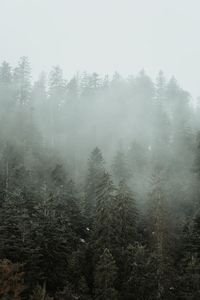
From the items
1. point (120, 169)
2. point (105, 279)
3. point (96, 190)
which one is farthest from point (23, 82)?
point (105, 279)

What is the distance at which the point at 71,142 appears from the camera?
80.0 metres

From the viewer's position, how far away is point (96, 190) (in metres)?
47.7

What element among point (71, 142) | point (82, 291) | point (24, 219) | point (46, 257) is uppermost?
point (71, 142)

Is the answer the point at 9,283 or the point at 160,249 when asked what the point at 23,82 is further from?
the point at 9,283

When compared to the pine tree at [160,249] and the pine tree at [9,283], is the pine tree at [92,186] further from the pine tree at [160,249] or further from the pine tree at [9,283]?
the pine tree at [9,283]

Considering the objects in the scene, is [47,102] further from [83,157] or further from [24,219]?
[24,219]

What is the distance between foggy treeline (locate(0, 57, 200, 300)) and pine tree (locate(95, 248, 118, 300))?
0.32 ft

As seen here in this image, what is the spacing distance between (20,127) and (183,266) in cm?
4483

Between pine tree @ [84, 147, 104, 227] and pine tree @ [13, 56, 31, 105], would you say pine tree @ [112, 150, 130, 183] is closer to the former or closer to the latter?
pine tree @ [84, 147, 104, 227]

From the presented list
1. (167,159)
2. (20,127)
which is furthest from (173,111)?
(20,127)

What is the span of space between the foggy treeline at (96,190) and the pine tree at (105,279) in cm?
10

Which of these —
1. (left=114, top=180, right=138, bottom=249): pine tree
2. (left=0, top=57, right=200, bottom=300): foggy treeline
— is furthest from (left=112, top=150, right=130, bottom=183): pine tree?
(left=114, top=180, right=138, bottom=249): pine tree

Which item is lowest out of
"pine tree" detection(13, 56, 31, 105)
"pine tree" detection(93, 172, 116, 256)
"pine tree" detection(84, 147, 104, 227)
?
"pine tree" detection(93, 172, 116, 256)

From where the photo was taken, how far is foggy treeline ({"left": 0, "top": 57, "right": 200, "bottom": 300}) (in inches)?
1382
